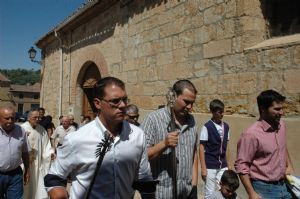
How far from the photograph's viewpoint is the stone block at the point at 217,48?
6.37m

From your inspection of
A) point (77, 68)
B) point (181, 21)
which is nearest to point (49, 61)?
point (77, 68)

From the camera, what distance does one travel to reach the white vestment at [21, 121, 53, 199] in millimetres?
6281

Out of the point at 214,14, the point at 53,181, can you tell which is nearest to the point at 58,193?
the point at 53,181

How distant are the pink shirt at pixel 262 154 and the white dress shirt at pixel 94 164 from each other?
1260 mm

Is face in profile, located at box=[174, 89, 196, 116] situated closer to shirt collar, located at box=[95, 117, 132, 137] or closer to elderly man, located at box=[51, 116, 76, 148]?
shirt collar, located at box=[95, 117, 132, 137]

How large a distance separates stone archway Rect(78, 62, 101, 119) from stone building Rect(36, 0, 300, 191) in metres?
1.23

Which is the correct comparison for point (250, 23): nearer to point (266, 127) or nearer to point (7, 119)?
point (266, 127)

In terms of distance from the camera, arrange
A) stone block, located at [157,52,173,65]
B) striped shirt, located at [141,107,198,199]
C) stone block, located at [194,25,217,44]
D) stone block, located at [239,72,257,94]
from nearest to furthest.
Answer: striped shirt, located at [141,107,198,199] < stone block, located at [239,72,257,94] < stone block, located at [194,25,217,44] < stone block, located at [157,52,173,65]

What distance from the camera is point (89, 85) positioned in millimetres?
13516

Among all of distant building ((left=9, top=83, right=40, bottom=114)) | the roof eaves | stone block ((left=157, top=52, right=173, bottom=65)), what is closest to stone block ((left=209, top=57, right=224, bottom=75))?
stone block ((left=157, top=52, right=173, bottom=65))

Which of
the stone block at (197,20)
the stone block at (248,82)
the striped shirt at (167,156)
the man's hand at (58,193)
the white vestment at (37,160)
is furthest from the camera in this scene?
the stone block at (197,20)

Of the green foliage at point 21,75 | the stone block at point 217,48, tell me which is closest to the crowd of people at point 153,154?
the stone block at point 217,48

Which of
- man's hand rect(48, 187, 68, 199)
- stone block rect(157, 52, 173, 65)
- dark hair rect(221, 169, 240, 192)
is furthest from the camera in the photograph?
stone block rect(157, 52, 173, 65)

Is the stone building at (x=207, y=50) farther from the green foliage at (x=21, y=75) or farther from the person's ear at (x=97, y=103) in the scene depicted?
the green foliage at (x=21, y=75)
